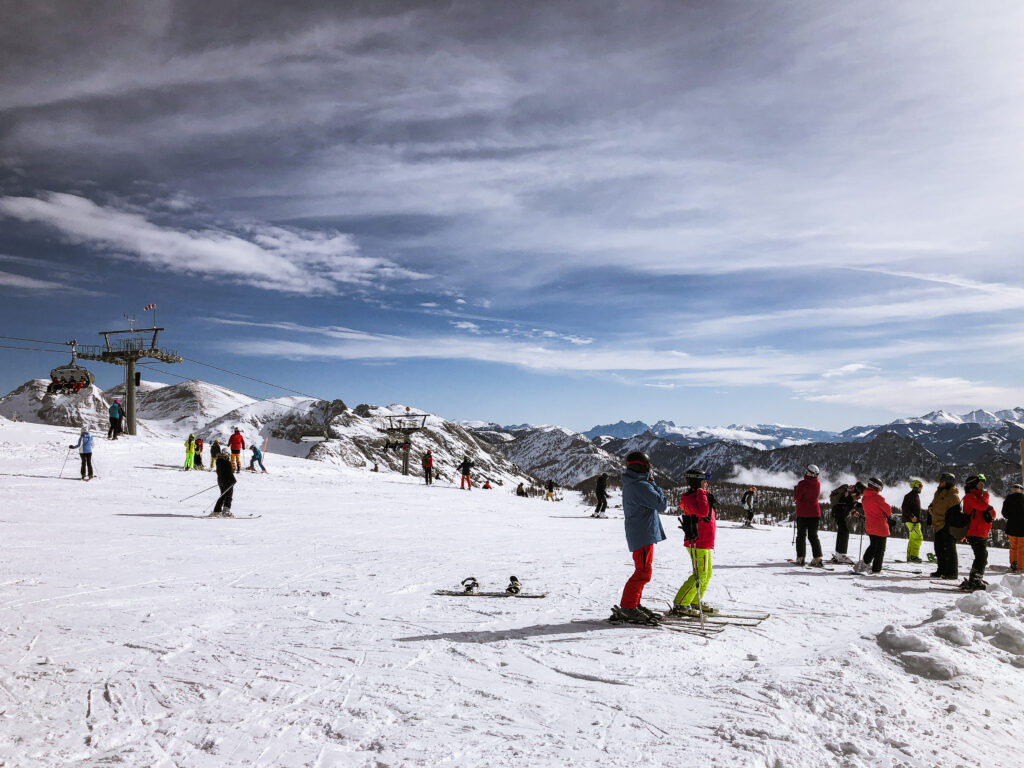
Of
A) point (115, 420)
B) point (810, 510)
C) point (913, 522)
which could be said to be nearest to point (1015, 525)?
point (913, 522)

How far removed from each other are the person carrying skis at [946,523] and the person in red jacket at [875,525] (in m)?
0.84

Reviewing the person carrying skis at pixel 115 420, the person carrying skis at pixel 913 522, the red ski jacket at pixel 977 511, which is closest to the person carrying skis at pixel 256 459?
the person carrying skis at pixel 115 420

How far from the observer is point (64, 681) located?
4.73m

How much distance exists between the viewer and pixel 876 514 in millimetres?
11375

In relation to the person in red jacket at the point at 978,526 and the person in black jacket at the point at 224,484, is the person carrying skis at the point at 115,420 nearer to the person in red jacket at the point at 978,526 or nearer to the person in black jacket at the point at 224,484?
the person in black jacket at the point at 224,484

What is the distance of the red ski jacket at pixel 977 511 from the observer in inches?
401

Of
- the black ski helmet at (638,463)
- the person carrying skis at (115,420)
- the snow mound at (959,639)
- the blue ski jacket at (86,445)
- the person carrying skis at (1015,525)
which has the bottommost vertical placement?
the snow mound at (959,639)

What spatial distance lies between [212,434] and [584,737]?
602 ft

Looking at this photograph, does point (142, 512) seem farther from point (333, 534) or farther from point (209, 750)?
point (209, 750)

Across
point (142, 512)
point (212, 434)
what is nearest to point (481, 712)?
point (142, 512)

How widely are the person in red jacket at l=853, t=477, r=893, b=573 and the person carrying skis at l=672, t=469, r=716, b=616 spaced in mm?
5973

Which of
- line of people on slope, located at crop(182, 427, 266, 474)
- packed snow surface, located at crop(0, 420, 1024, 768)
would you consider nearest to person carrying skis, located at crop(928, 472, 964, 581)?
packed snow surface, located at crop(0, 420, 1024, 768)

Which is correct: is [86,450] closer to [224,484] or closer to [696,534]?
[224,484]

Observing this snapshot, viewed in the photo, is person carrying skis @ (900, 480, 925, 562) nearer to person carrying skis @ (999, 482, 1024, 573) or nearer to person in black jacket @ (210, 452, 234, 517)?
person carrying skis @ (999, 482, 1024, 573)
